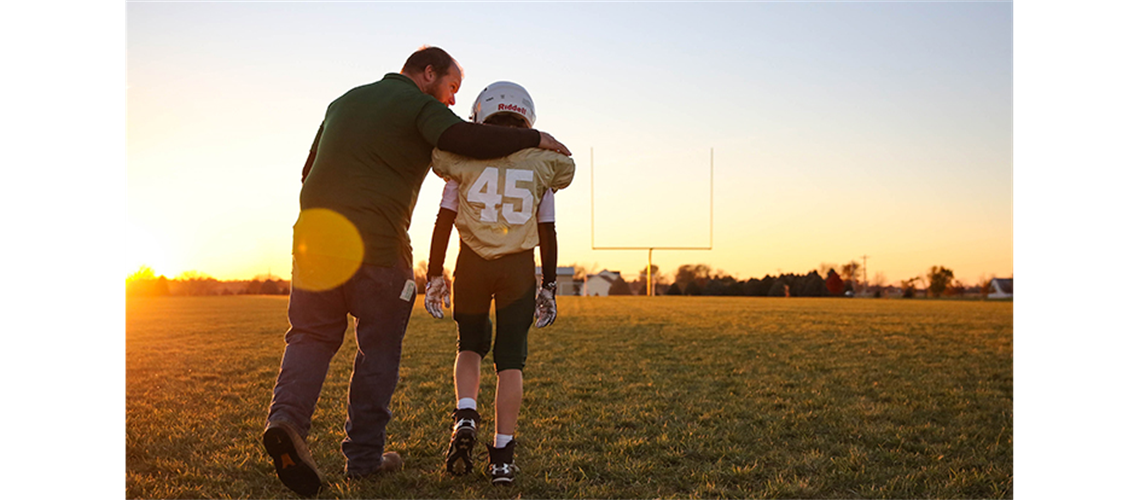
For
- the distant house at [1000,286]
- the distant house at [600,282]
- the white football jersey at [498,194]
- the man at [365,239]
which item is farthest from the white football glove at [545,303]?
the distant house at [1000,286]

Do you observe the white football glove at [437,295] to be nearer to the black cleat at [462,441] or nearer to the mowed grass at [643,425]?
the black cleat at [462,441]

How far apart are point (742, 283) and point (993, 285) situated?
172ft

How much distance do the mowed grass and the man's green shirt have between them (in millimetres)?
1124

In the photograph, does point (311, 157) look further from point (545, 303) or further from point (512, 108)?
→ point (545, 303)

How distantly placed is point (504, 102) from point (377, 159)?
65 cm

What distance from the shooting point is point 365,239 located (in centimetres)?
282

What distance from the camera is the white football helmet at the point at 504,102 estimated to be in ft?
10.1

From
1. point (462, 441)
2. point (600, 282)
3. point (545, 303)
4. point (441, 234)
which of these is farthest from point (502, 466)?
point (600, 282)

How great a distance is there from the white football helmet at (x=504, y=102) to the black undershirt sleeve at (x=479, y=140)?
0.26 metres

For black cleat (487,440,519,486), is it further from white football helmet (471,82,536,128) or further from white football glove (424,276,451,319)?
white football helmet (471,82,536,128)

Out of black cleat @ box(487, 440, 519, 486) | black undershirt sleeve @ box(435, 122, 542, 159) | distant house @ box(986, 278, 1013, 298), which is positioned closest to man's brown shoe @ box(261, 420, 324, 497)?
black cleat @ box(487, 440, 519, 486)
